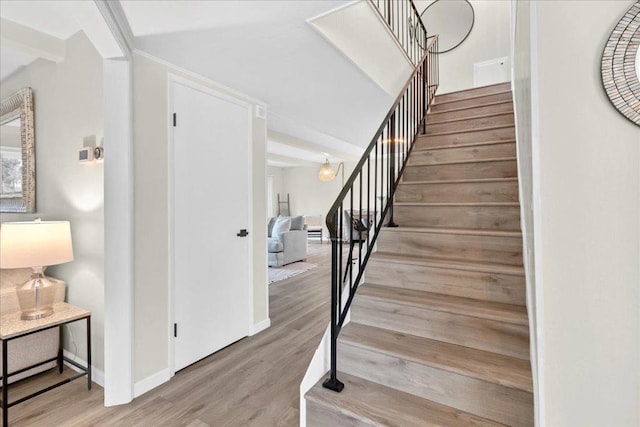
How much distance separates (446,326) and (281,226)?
475cm

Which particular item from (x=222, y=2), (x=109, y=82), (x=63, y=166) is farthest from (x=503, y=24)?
(x=63, y=166)

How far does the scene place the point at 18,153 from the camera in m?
2.82

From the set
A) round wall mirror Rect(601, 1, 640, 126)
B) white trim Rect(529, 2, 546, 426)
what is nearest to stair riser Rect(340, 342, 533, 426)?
white trim Rect(529, 2, 546, 426)

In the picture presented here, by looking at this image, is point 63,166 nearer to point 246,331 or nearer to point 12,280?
point 12,280

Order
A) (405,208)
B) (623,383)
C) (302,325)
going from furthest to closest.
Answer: (302,325) → (405,208) → (623,383)

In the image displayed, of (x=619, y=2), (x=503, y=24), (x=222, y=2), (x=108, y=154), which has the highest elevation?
(x=503, y=24)

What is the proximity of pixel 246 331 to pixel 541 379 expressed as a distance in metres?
2.47

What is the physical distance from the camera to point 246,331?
2920 millimetres

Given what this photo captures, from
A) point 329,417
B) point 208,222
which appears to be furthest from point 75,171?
point 329,417

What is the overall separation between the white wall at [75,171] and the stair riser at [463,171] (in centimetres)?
247

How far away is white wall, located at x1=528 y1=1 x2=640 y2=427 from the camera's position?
0.84 m

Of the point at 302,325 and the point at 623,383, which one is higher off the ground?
the point at 623,383

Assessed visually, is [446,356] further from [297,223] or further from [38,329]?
[297,223]

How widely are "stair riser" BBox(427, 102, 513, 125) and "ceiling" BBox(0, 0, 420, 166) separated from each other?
0.66 m
